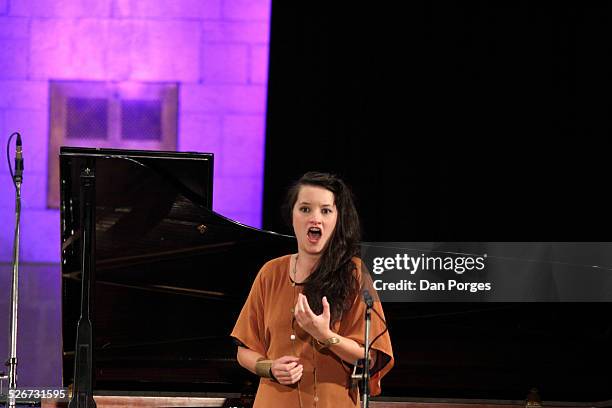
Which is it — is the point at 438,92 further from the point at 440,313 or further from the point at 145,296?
the point at 145,296

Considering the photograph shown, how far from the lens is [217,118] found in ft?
16.9

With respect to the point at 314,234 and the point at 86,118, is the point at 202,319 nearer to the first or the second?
the point at 314,234

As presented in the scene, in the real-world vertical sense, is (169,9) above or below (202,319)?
above

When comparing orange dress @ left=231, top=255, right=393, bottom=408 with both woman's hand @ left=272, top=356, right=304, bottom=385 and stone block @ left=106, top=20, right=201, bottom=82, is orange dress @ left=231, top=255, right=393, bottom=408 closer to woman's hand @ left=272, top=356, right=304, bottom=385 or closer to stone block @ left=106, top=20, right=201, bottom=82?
woman's hand @ left=272, top=356, right=304, bottom=385

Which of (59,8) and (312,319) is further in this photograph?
(59,8)

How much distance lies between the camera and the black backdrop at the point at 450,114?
4754 mm

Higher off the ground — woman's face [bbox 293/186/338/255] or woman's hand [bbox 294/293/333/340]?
woman's face [bbox 293/186/338/255]

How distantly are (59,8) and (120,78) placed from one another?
503 millimetres

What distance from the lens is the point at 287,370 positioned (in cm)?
197

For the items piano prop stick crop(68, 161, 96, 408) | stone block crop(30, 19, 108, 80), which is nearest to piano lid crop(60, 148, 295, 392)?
piano prop stick crop(68, 161, 96, 408)

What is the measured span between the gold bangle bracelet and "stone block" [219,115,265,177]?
10.4 ft

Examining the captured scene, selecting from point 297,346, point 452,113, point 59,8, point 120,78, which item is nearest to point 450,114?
point 452,113

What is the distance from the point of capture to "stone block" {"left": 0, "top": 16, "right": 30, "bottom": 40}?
5.03 metres

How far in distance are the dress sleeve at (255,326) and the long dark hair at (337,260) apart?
0.14m
